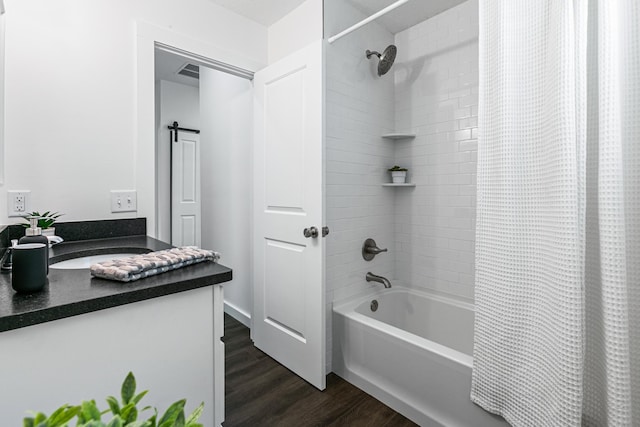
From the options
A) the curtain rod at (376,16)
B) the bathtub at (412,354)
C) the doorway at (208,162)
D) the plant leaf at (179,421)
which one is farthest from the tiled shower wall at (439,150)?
the plant leaf at (179,421)

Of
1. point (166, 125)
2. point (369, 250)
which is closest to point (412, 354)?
point (369, 250)

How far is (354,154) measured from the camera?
2205mm

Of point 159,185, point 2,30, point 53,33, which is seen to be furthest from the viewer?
point 159,185

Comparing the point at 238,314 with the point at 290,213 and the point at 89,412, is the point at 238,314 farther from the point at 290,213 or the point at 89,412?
the point at 89,412

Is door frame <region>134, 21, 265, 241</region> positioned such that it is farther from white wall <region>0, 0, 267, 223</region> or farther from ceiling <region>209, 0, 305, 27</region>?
ceiling <region>209, 0, 305, 27</region>

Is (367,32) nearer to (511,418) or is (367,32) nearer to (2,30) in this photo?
(2,30)

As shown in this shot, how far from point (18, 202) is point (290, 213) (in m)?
1.35

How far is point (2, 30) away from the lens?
136cm

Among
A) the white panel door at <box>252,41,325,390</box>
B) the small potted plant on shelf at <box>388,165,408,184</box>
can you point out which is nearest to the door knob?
the white panel door at <box>252,41,325,390</box>

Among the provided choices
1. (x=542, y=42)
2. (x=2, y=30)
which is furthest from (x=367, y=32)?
(x=2, y=30)

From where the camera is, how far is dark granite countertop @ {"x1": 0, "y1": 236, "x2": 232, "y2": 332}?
2.31 ft

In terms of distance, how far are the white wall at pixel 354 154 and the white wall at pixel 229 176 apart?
0.79 metres

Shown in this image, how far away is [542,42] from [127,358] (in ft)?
5.64

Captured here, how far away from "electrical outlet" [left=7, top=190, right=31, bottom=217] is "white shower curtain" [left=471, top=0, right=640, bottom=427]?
6.74 feet
